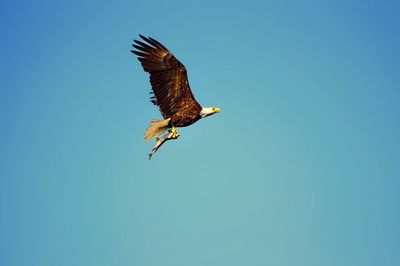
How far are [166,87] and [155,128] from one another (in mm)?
974

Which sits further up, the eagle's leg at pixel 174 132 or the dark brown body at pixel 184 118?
the dark brown body at pixel 184 118

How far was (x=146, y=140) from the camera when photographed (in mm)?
25859

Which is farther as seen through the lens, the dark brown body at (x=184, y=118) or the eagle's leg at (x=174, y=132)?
the dark brown body at (x=184, y=118)

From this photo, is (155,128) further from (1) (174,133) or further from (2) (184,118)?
(2) (184,118)

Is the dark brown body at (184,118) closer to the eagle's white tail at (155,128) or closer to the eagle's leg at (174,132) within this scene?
the eagle's leg at (174,132)

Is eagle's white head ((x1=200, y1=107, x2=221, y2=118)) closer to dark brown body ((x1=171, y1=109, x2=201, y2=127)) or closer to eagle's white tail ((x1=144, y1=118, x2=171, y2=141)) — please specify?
dark brown body ((x1=171, y1=109, x2=201, y2=127))

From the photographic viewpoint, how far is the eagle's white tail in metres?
25.8

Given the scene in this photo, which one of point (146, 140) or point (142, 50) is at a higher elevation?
point (142, 50)

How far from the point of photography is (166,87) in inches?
1021

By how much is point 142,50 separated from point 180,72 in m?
1.00

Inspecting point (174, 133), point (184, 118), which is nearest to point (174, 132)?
point (174, 133)

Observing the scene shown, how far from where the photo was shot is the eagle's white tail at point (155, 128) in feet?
84.8

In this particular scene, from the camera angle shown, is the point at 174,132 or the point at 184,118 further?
the point at 184,118

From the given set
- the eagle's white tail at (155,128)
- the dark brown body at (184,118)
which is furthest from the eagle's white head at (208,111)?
the eagle's white tail at (155,128)
